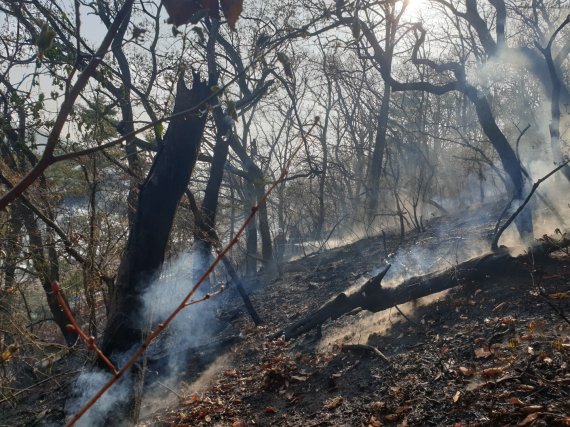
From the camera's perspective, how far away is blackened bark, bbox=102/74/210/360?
164 inches

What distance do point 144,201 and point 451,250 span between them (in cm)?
644

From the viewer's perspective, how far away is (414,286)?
6.20 m

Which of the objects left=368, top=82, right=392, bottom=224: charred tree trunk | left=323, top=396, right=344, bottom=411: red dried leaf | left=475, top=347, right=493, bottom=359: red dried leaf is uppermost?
left=368, top=82, right=392, bottom=224: charred tree trunk

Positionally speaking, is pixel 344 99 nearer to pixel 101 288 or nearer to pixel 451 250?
pixel 451 250

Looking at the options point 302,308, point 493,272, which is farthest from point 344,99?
point 493,272

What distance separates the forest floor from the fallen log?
13 centimetres

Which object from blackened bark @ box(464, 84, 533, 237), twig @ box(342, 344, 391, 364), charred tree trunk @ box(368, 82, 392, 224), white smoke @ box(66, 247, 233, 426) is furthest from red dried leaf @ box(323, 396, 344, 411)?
charred tree trunk @ box(368, 82, 392, 224)

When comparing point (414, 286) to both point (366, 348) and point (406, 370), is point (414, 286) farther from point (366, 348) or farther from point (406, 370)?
point (406, 370)

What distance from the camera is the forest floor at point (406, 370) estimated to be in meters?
3.58

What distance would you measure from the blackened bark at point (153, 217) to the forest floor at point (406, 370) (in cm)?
139

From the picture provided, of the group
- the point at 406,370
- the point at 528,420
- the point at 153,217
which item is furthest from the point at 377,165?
the point at 528,420

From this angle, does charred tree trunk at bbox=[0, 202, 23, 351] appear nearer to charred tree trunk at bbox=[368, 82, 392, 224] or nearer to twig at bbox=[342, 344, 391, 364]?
twig at bbox=[342, 344, 391, 364]

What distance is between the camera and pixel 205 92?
167 inches

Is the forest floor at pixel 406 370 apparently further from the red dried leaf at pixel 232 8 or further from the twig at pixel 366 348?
the red dried leaf at pixel 232 8
